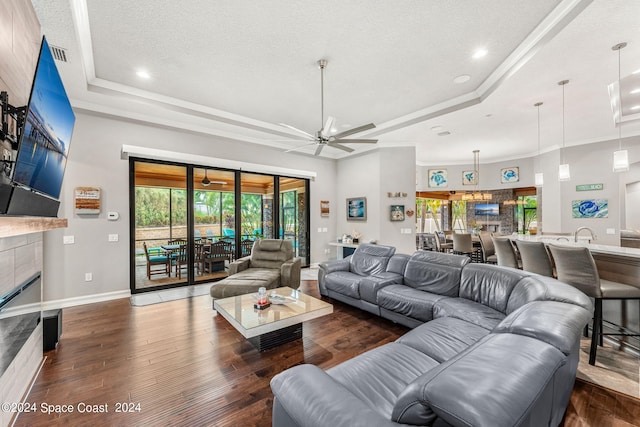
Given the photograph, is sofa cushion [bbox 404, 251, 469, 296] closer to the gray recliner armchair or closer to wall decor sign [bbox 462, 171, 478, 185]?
the gray recliner armchair

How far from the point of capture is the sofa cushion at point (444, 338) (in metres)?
1.84

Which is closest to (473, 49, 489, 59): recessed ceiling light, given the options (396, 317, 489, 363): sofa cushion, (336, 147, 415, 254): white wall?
(396, 317, 489, 363): sofa cushion

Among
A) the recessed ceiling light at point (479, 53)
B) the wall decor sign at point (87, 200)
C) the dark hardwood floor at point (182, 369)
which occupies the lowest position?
the dark hardwood floor at point (182, 369)

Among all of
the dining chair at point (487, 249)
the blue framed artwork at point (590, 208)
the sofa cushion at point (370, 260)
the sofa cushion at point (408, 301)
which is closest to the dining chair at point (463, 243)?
the dining chair at point (487, 249)

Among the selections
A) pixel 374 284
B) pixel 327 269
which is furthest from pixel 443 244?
pixel 374 284

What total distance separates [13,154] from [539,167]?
9805mm

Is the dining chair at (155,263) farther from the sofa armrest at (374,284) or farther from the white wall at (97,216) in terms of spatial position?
the sofa armrest at (374,284)

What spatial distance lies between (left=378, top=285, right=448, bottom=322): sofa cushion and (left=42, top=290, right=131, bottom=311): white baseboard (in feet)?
13.7

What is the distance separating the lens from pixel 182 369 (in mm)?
2379

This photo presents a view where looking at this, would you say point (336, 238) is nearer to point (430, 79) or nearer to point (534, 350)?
point (430, 79)

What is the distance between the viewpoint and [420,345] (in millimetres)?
1910

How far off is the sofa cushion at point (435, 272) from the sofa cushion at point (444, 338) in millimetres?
805

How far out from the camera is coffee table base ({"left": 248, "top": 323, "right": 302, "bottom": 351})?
2676 millimetres

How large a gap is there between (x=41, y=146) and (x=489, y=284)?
3950mm
